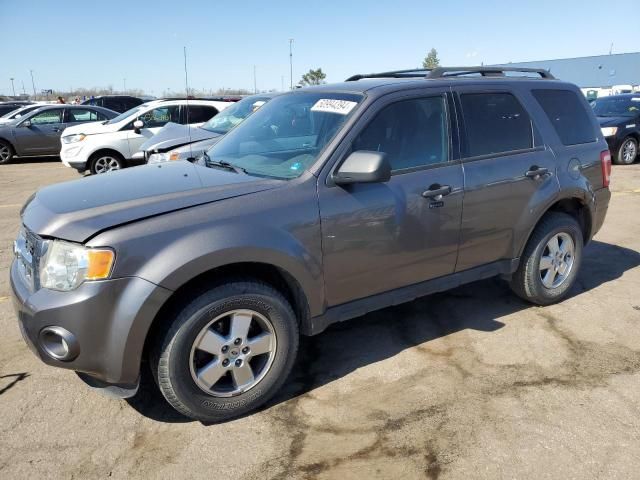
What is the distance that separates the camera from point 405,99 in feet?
11.6

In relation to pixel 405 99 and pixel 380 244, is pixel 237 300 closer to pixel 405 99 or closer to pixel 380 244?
pixel 380 244

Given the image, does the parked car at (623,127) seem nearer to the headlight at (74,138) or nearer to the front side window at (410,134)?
the front side window at (410,134)

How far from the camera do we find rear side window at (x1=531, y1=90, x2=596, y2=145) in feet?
14.2

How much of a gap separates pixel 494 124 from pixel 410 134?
2.67ft

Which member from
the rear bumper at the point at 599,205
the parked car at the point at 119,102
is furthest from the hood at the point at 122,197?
the parked car at the point at 119,102

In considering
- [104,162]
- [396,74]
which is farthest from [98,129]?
[396,74]

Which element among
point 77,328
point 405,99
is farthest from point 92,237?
point 405,99

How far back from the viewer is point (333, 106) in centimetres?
351

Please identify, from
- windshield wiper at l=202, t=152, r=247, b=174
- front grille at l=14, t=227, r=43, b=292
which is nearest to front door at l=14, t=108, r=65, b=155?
windshield wiper at l=202, t=152, r=247, b=174

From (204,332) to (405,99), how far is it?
1.96 m

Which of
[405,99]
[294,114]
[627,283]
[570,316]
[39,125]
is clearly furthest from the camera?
[39,125]

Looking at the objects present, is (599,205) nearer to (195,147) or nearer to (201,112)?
(195,147)

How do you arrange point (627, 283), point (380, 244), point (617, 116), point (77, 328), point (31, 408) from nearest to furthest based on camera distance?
point (77, 328), point (31, 408), point (380, 244), point (627, 283), point (617, 116)

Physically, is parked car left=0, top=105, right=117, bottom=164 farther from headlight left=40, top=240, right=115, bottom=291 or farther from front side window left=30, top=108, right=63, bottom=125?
headlight left=40, top=240, right=115, bottom=291
